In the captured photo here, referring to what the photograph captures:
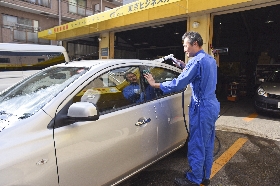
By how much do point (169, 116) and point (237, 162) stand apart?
1.43 metres

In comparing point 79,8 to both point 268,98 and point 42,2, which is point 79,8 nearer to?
point 42,2

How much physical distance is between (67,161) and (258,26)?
14345 millimetres

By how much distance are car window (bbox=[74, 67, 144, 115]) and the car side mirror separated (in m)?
0.27

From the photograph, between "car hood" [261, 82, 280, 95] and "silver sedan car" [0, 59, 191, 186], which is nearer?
"silver sedan car" [0, 59, 191, 186]

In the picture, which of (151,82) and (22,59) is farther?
(22,59)

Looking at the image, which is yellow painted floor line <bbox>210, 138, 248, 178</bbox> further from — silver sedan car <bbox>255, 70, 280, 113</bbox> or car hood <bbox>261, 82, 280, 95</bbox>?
car hood <bbox>261, 82, 280, 95</bbox>

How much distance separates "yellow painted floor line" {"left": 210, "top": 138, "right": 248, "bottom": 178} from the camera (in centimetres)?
292

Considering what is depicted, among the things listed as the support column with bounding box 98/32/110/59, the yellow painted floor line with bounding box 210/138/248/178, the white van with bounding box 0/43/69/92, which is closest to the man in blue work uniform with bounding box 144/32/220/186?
the yellow painted floor line with bounding box 210/138/248/178

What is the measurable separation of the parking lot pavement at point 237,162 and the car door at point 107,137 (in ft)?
1.65

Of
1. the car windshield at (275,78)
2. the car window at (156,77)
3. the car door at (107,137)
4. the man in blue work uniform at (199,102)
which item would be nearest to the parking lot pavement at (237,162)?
the man in blue work uniform at (199,102)

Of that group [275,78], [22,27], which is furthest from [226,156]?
[22,27]

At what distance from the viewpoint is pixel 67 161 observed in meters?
1.57

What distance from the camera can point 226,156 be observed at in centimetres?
332

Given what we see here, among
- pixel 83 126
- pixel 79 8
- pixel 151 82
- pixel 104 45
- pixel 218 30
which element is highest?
pixel 79 8
